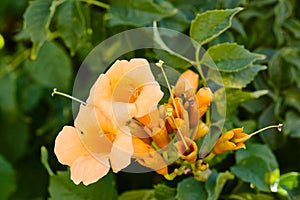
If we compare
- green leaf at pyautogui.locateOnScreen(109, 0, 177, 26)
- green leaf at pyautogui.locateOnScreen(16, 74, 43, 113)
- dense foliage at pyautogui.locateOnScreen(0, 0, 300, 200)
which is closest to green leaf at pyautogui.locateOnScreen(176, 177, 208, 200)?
dense foliage at pyautogui.locateOnScreen(0, 0, 300, 200)

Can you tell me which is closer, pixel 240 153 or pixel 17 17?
pixel 240 153

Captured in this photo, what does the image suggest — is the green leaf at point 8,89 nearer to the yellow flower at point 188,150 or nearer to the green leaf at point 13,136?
the green leaf at point 13,136

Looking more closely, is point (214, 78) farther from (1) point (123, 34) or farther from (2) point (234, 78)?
(1) point (123, 34)

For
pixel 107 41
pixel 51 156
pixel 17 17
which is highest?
pixel 107 41

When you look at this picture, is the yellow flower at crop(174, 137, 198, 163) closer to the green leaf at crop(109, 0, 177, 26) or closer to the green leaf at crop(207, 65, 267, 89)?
the green leaf at crop(207, 65, 267, 89)

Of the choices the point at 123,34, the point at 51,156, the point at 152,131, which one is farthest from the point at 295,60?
the point at 51,156
